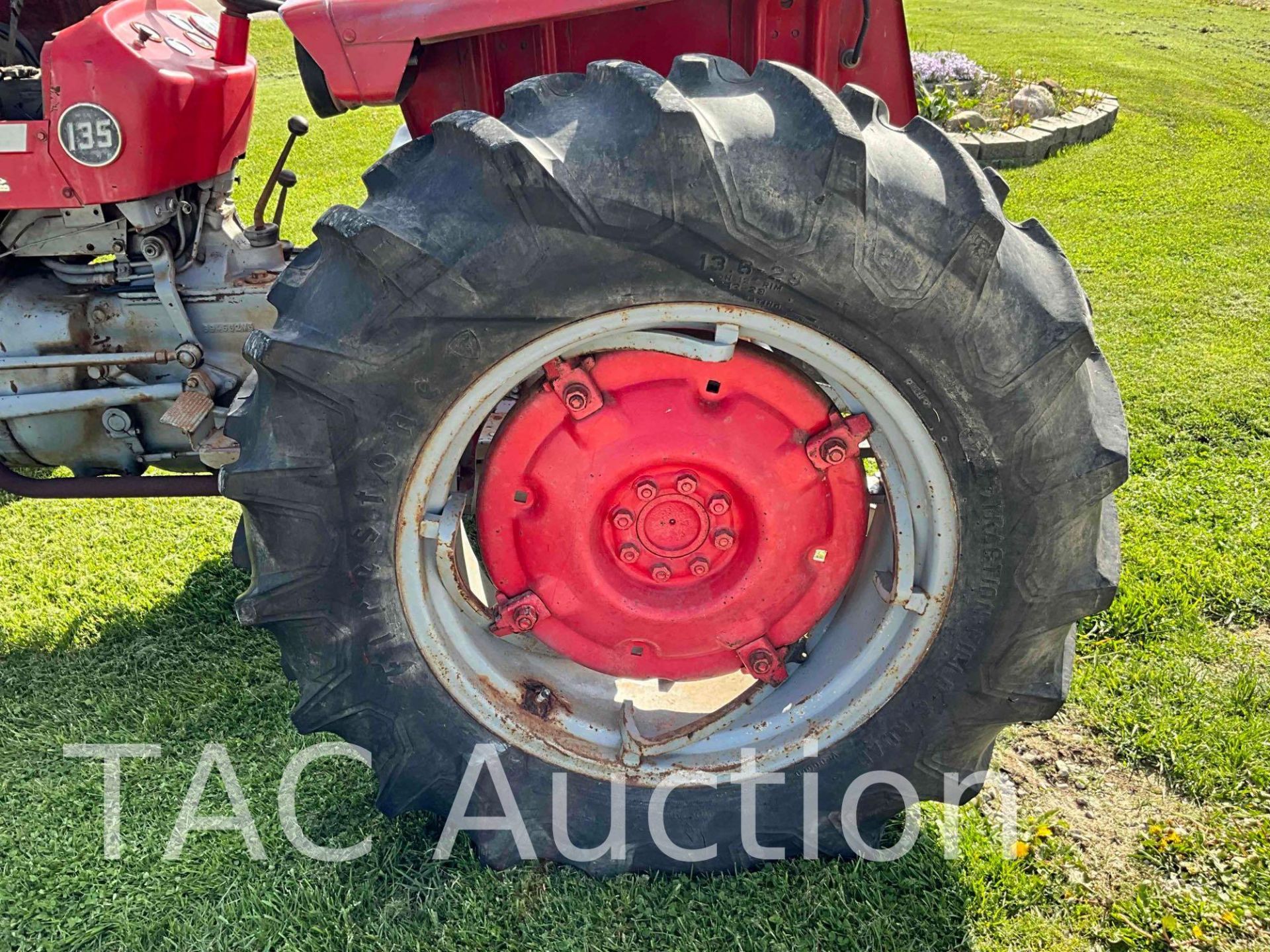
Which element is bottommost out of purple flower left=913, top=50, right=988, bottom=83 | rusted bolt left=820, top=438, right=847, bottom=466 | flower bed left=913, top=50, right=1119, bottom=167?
flower bed left=913, top=50, right=1119, bottom=167

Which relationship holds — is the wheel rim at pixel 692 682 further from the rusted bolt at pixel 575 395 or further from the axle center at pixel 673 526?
the axle center at pixel 673 526

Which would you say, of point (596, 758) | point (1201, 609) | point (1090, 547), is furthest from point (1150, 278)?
point (596, 758)

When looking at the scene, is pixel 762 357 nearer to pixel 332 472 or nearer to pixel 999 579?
pixel 999 579

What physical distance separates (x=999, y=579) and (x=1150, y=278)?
410 centimetres

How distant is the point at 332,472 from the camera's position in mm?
1676

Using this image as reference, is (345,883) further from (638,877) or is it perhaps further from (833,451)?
(833,451)

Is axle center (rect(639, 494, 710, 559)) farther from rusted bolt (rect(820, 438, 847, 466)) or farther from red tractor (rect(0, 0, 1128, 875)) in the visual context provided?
rusted bolt (rect(820, 438, 847, 466))

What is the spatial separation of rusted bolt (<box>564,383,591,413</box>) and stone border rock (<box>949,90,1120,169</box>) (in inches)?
242

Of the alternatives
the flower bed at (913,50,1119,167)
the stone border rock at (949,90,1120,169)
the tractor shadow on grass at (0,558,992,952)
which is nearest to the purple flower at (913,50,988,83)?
the flower bed at (913,50,1119,167)

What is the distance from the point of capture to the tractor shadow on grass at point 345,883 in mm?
1913

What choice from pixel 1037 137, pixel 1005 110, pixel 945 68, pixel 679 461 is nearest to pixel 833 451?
pixel 679 461

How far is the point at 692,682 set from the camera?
2.20 meters

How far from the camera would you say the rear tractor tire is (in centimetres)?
153

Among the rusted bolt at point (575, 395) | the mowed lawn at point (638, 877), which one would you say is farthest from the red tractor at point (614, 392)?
the mowed lawn at point (638, 877)
